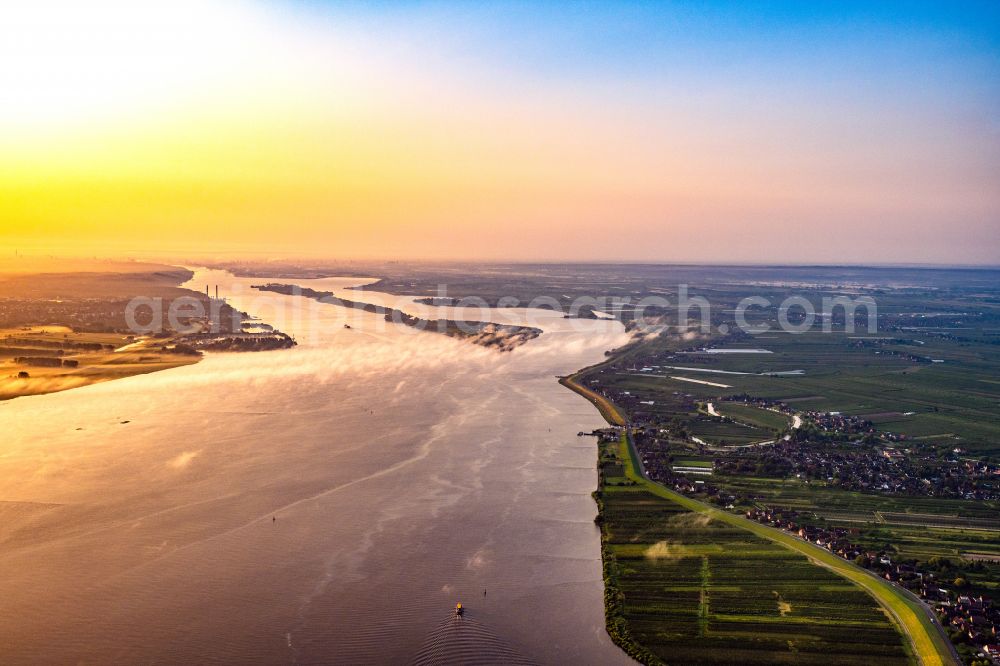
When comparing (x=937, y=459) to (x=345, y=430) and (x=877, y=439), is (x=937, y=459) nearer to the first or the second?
(x=877, y=439)

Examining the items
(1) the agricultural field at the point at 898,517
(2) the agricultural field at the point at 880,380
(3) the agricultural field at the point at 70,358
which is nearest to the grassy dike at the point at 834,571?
(1) the agricultural field at the point at 898,517

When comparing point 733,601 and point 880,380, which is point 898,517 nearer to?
point 733,601

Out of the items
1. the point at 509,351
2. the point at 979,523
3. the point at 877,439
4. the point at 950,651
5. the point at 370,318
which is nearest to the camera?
the point at 950,651

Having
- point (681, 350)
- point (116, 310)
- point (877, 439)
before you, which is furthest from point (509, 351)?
point (116, 310)

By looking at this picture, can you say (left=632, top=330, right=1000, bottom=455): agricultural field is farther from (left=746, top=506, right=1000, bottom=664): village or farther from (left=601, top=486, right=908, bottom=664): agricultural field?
(left=601, top=486, right=908, bottom=664): agricultural field

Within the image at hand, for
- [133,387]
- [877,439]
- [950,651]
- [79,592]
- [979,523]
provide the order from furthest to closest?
[133,387]
[877,439]
[979,523]
[79,592]
[950,651]

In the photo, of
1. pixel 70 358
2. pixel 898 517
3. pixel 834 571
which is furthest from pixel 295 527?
pixel 70 358
